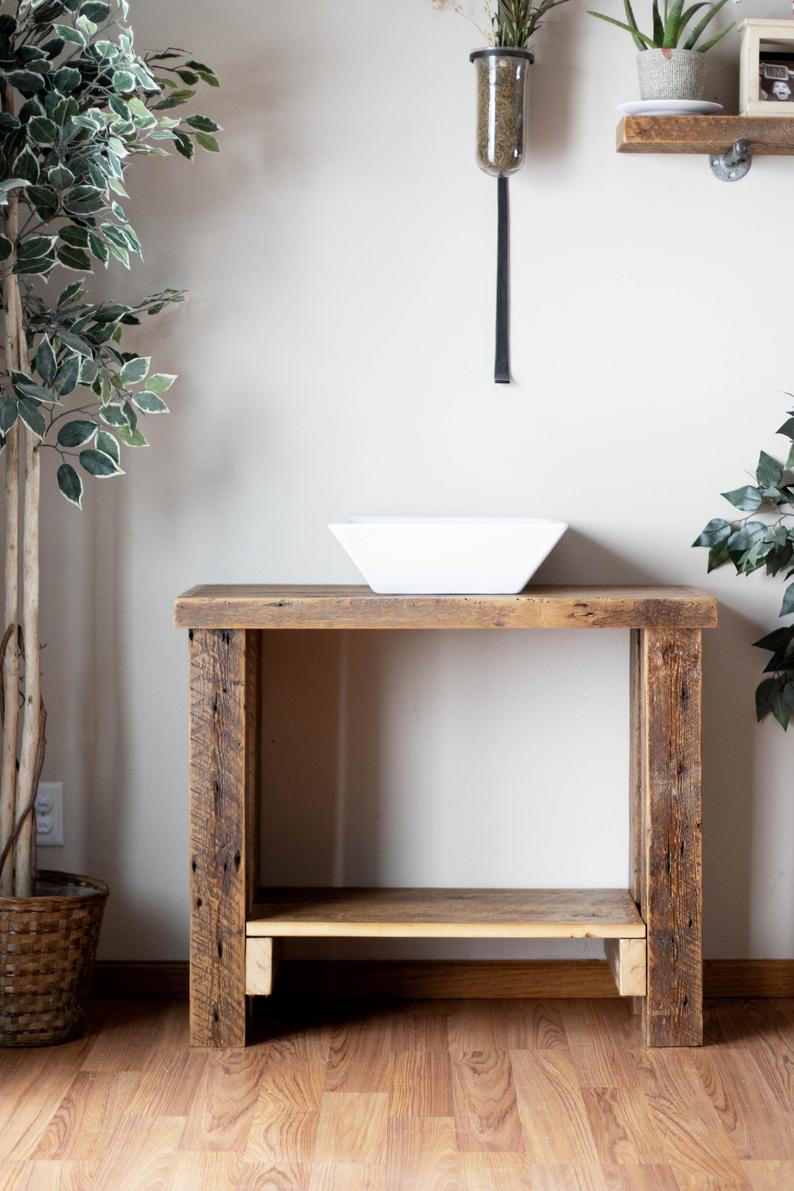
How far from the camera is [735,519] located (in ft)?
8.08

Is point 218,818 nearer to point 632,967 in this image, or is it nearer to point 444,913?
point 444,913

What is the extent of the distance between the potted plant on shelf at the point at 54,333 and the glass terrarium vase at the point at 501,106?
50 centimetres

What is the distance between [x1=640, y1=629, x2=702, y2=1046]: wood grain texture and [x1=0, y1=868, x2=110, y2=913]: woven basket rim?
100cm

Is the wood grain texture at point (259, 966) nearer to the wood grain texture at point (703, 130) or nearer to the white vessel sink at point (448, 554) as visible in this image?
the white vessel sink at point (448, 554)

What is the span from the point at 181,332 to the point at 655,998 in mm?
1535

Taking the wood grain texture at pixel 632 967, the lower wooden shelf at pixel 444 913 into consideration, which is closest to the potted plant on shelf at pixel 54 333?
the lower wooden shelf at pixel 444 913

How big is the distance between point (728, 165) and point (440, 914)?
60.1 inches

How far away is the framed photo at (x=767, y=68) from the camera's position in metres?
2.29

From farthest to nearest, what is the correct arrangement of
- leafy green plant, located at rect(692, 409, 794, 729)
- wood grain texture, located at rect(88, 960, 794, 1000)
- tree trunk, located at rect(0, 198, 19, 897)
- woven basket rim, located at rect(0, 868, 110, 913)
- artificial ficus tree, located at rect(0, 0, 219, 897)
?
wood grain texture, located at rect(88, 960, 794, 1000), leafy green plant, located at rect(692, 409, 794, 729), tree trunk, located at rect(0, 198, 19, 897), woven basket rim, located at rect(0, 868, 110, 913), artificial ficus tree, located at rect(0, 0, 219, 897)

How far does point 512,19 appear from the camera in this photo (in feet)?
7.53

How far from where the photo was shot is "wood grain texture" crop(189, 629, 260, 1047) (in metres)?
2.15

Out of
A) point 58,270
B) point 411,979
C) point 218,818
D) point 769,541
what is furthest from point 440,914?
point 58,270

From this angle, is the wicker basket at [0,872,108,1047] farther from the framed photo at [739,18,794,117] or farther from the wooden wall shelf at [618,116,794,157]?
the framed photo at [739,18,794,117]

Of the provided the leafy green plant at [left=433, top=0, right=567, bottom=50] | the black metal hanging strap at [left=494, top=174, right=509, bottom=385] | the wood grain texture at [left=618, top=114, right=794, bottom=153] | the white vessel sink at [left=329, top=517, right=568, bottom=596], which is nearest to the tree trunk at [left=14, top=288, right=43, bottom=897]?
the white vessel sink at [left=329, top=517, right=568, bottom=596]
